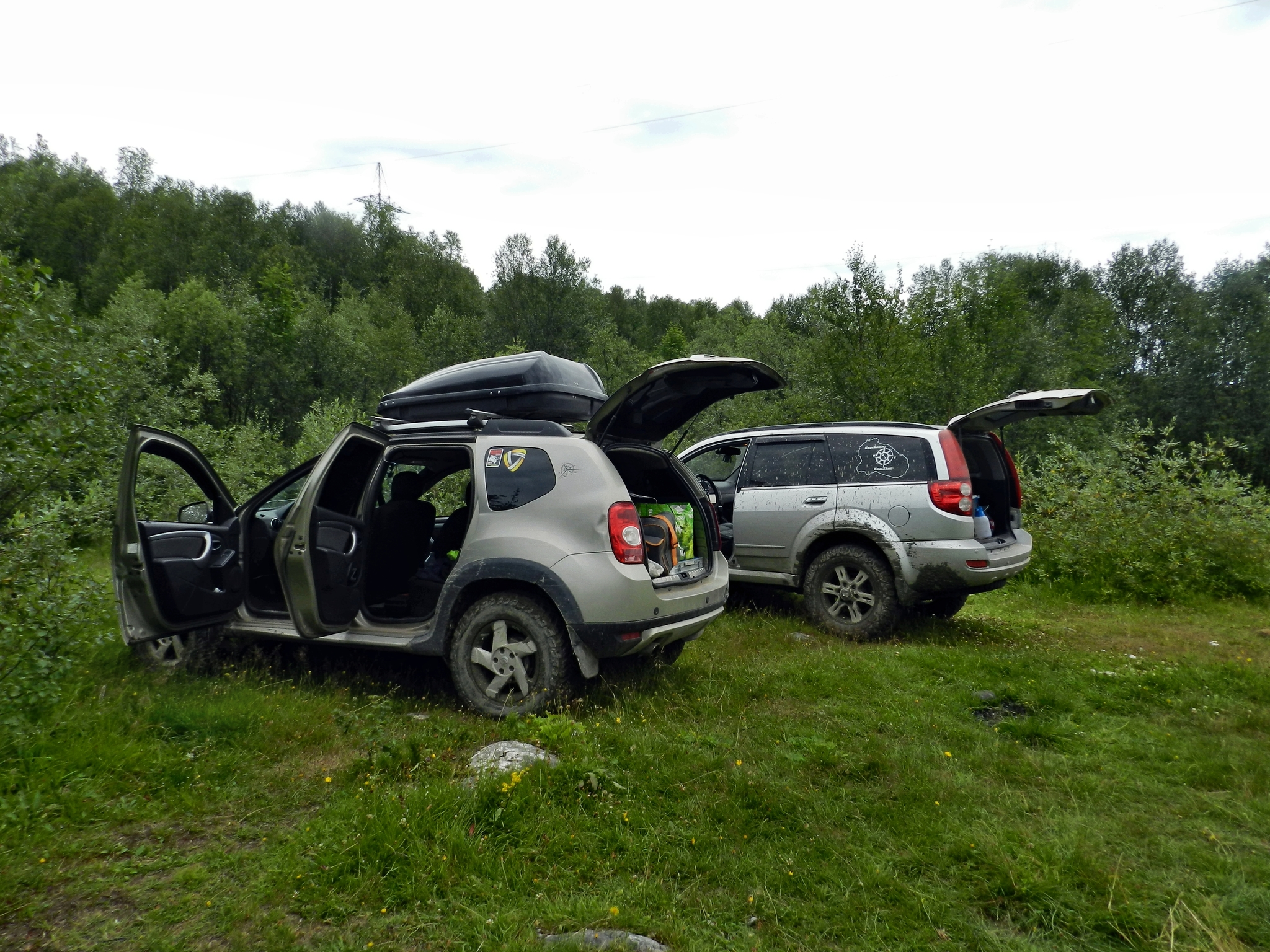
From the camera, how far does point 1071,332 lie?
43625mm

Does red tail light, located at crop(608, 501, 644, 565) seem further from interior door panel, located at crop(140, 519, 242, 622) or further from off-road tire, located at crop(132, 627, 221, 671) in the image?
off-road tire, located at crop(132, 627, 221, 671)

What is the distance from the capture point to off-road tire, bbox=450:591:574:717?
4629 millimetres

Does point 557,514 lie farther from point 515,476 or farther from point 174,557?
point 174,557

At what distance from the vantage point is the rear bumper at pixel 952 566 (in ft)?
21.8

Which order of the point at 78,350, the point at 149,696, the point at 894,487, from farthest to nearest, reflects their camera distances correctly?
the point at 894,487, the point at 149,696, the point at 78,350

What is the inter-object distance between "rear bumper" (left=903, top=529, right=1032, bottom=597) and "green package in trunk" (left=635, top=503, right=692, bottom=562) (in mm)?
2277

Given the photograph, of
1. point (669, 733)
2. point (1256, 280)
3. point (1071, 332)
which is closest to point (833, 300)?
point (669, 733)

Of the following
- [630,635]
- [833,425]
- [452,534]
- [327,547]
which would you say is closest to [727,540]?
[833,425]

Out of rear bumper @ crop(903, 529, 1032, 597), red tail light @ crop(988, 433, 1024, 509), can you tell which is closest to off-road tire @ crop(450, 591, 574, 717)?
rear bumper @ crop(903, 529, 1032, 597)

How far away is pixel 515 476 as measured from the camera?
4.89m

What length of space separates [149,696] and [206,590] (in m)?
0.72

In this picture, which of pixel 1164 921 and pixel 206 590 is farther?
pixel 206 590

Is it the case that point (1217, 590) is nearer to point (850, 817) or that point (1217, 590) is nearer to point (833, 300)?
point (850, 817)

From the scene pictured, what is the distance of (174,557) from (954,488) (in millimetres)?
5819
